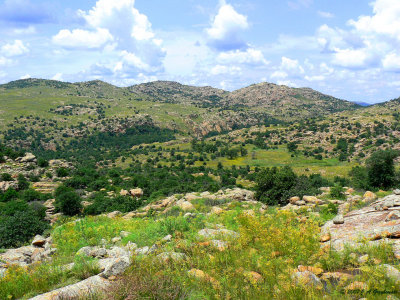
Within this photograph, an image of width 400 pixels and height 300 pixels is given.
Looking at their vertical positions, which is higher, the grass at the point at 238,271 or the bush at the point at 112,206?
the grass at the point at 238,271

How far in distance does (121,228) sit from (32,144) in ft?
459

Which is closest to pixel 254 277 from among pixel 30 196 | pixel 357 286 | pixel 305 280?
pixel 305 280

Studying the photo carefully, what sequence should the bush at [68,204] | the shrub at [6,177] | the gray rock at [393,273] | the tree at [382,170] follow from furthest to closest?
the shrub at [6,177] → the bush at [68,204] → the tree at [382,170] → the gray rock at [393,273]

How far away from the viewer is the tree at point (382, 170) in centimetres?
2644

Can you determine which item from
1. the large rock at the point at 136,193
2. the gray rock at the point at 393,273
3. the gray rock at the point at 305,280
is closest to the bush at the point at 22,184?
the large rock at the point at 136,193

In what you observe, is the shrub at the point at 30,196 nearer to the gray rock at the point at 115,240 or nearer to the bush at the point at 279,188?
the bush at the point at 279,188

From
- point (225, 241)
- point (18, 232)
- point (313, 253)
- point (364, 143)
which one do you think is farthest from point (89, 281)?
point (364, 143)

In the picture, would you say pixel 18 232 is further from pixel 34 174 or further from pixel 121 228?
pixel 34 174

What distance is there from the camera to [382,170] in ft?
88.6

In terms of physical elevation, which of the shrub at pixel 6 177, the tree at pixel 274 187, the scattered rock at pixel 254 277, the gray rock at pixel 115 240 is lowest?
the shrub at pixel 6 177

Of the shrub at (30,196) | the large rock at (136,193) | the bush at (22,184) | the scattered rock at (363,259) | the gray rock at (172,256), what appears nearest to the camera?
the scattered rock at (363,259)

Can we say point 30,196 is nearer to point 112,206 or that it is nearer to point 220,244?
point 112,206

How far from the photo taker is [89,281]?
Answer: 5496mm

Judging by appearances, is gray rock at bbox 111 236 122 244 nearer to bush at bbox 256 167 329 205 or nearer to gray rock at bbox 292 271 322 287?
gray rock at bbox 292 271 322 287
